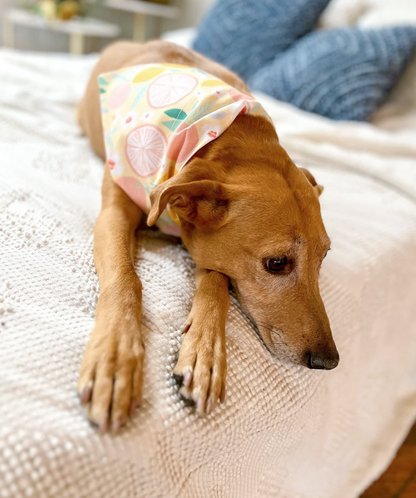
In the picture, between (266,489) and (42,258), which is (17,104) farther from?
(266,489)

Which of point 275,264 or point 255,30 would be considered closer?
point 275,264

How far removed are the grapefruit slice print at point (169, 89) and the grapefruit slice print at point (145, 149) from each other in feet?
0.31

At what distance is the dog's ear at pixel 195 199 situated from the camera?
106 cm

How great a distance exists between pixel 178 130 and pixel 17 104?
1236 mm

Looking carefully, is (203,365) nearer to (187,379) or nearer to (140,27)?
(187,379)

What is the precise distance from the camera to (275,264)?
115 centimetres

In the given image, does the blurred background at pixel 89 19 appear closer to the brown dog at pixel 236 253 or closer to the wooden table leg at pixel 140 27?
the wooden table leg at pixel 140 27

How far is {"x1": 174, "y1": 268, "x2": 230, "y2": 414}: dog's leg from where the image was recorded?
2.85 ft

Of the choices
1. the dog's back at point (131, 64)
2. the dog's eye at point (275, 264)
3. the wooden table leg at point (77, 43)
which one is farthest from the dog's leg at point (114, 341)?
the wooden table leg at point (77, 43)

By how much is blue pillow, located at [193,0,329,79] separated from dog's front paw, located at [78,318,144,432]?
2.50 metres

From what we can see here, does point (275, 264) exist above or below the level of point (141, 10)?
above

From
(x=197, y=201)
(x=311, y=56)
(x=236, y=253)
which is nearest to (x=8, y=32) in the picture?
(x=311, y=56)

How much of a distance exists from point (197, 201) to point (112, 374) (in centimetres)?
52

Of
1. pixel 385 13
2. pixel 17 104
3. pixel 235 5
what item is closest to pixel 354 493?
pixel 17 104
